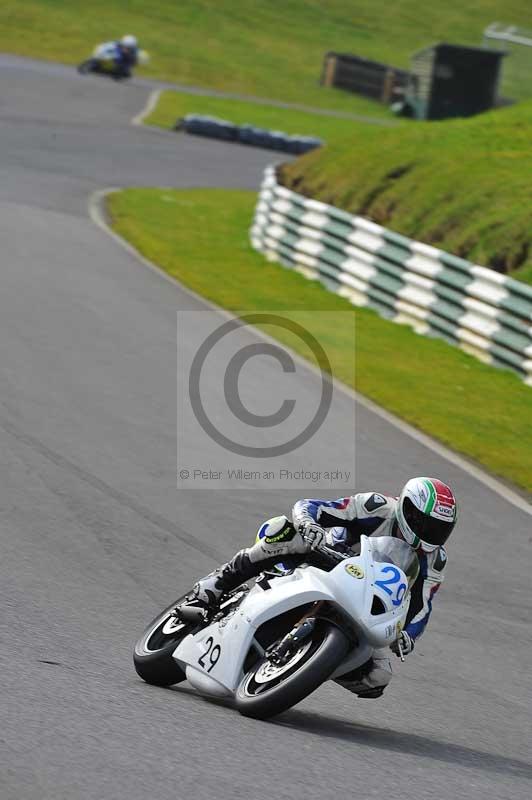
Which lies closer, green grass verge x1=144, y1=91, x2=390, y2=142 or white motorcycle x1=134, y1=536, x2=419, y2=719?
white motorcycle x1=134, y1=536, x2=419, y2=719

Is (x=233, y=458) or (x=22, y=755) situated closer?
(x=22, y=755)

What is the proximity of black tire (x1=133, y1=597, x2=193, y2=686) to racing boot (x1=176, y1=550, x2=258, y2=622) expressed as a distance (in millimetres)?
88

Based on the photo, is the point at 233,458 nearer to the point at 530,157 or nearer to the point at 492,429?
the point at 492,429

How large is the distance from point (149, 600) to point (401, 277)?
1076cm

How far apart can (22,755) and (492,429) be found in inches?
336

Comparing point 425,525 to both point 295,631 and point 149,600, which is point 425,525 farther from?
point 149,600

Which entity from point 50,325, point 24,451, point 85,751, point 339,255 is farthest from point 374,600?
point 339,255

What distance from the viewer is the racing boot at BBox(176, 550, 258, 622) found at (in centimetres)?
630

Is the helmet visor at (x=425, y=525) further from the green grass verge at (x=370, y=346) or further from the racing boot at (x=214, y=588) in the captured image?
the green grass verge at (x=370, y=346)

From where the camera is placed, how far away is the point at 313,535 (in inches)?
231

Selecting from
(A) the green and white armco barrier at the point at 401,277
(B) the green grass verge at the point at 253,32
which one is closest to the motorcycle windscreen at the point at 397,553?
(A) the green and white armco barrier at the point at 401,277

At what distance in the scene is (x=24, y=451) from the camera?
9703 millimetres

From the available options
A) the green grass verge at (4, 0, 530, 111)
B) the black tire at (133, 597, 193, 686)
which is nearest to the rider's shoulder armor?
the black tire at (133, 597, 193, 686)

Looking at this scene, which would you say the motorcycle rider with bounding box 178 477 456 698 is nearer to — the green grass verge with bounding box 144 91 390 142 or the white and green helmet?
the white and green helmet
